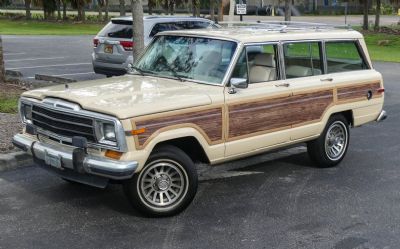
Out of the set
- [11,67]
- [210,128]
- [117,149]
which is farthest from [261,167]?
[11,67]

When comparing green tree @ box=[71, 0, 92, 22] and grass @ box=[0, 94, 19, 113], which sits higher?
green tree @ box=[71, 0, 92, 22]

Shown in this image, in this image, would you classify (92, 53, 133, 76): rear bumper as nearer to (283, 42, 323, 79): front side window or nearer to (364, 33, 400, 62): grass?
(283, 42, 323, 79): front side window

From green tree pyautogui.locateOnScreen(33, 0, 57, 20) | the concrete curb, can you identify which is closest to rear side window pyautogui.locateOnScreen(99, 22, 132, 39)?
the concrete curb

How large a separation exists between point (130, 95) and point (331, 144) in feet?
10.3

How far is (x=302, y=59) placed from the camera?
706 cm

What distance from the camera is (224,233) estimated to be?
16.9ft

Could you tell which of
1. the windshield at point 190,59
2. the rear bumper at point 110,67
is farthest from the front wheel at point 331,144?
the rear bumper at point 110,67

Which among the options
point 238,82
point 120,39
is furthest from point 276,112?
point 120,39

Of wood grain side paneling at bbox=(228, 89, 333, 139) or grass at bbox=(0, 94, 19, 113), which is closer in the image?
wood grain side paneling at bbox=(228, 89, 333, 139)

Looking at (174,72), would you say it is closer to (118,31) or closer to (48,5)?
(118,31)

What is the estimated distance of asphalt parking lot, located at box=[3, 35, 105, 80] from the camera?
55.0ft

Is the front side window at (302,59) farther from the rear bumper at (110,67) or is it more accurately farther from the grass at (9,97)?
the rear bumper at (110,67)

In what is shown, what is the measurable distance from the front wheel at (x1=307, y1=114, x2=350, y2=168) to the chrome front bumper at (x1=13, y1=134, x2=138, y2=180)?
9.89ft

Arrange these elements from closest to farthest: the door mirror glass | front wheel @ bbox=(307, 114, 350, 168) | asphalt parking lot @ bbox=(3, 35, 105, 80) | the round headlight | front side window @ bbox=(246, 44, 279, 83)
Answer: the round headlight → the door mirror glass → front side window @ bbox=(246, 44, 279, 83) → front wheel @ bbox=(307, 114, 350, 168) → asphalt parking lot @ bbox=(3, 35, 105, 80)
